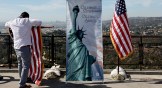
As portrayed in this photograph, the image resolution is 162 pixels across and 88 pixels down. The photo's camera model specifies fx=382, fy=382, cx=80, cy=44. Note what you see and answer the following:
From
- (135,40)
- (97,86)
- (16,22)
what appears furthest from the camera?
(135,40)

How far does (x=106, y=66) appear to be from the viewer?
13.9 m

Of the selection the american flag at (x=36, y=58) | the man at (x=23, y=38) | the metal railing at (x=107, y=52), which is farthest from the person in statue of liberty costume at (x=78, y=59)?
the metal railing at (x=107, y=52)

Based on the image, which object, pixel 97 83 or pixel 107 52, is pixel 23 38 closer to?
pixel 97 83

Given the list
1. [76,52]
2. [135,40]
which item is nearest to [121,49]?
[76,52]

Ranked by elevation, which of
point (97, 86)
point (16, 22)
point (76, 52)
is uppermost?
point (16, 22)

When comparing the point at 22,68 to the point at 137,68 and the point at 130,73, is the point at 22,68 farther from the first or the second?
the point at 137,68

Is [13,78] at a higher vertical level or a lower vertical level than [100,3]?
lower

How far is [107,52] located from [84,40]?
13.1 ft

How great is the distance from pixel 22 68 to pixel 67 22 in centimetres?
166

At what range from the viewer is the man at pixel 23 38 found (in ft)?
30.1

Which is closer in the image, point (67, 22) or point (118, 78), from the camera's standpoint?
point (67, 22)

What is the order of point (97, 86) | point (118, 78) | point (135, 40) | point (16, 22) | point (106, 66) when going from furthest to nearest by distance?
point (106, 66), point (135, 40), point (118, 78), point (97, 86), point (16, 22)

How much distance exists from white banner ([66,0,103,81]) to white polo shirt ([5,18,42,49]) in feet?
3.71

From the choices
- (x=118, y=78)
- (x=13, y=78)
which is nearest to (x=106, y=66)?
(x=118, y=78)
